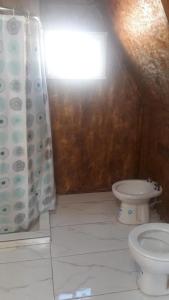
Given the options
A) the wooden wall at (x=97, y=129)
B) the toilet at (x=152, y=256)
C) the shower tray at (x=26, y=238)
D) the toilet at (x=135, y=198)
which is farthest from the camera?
the wooden wall at (x=97, y=129)

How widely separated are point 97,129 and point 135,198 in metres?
0.85

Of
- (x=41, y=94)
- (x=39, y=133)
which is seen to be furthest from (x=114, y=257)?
(x=41, y=94)

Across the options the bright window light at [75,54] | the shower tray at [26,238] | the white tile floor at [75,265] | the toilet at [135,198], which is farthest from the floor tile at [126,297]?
the bright window light at [75,54]

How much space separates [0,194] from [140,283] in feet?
3.97

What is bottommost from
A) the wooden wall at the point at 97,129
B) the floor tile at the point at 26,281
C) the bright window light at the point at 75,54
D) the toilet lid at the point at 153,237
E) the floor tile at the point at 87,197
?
the floor tile at the point at 26,281

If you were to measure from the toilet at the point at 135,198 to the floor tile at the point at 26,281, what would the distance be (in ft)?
2.62

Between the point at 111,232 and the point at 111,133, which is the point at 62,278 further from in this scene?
the point at 111,133

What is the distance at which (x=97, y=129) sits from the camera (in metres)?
2.75

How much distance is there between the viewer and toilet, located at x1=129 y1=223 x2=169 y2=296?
1.50 m

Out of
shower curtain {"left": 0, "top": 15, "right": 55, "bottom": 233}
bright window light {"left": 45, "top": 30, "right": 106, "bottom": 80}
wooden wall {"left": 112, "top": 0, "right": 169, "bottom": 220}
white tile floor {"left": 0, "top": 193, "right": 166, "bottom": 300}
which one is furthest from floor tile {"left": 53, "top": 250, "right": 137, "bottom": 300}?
bright window light {"left": 45, "top": 30, "right": 106, "bottom": 80}

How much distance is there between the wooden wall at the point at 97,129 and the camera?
2609 mm

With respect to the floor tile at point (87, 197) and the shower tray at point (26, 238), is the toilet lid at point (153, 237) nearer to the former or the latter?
the shower tray at point (26, 238)

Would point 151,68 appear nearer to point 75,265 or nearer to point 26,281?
point 75,265

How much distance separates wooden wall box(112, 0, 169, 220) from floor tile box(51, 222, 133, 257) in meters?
0.48
